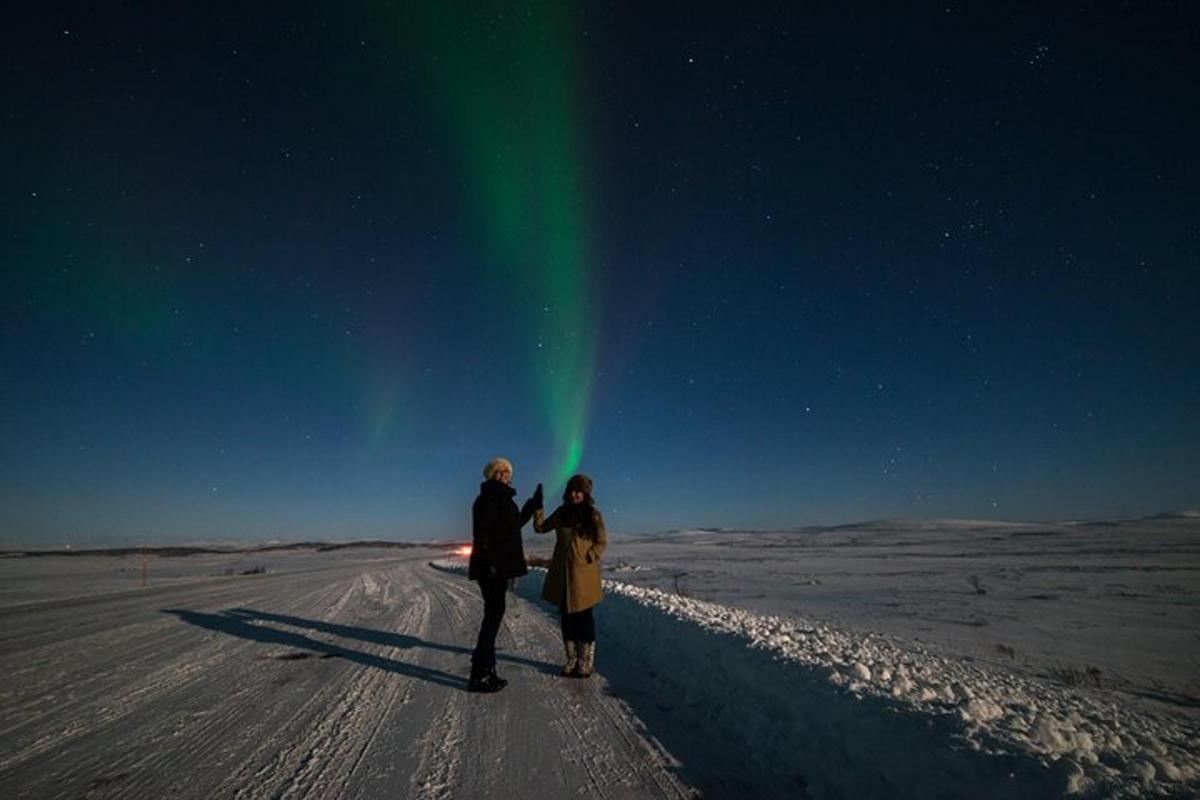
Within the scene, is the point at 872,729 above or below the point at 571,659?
above

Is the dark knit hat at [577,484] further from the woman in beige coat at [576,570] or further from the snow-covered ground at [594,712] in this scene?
the snow-covered ground at [594,712]

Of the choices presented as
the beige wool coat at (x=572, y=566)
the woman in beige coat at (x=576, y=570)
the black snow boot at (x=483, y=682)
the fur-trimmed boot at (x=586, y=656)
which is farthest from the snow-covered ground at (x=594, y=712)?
the beige wool coat at (x=572, y=566)

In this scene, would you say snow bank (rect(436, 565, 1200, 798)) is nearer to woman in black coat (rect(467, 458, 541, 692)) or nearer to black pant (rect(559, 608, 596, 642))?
black pant (rect(559, 608, 596, 642))

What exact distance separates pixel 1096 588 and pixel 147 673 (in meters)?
23.5

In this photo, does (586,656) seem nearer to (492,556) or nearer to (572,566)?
(572,566)

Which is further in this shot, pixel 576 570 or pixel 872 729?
pixel 576 570

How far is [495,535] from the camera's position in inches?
199

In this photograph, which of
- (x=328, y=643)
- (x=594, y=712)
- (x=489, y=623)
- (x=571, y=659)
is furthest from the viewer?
(x=328, y=643)

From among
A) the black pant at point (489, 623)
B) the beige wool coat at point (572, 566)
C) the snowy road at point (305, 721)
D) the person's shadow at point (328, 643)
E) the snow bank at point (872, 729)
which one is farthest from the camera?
the person's shadow at point (328, 643)

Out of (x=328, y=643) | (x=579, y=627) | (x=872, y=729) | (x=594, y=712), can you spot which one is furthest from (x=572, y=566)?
(x=328, y=643)

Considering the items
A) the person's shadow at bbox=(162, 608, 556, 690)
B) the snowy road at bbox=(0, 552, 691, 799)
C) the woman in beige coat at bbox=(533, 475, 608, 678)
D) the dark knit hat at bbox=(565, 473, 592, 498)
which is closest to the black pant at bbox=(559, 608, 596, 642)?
the woman in beige coat at bbox=(533, 475, 608, 678)

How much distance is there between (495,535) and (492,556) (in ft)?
0.63

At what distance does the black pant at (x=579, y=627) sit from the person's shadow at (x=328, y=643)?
53 cm

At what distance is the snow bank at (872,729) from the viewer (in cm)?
228
